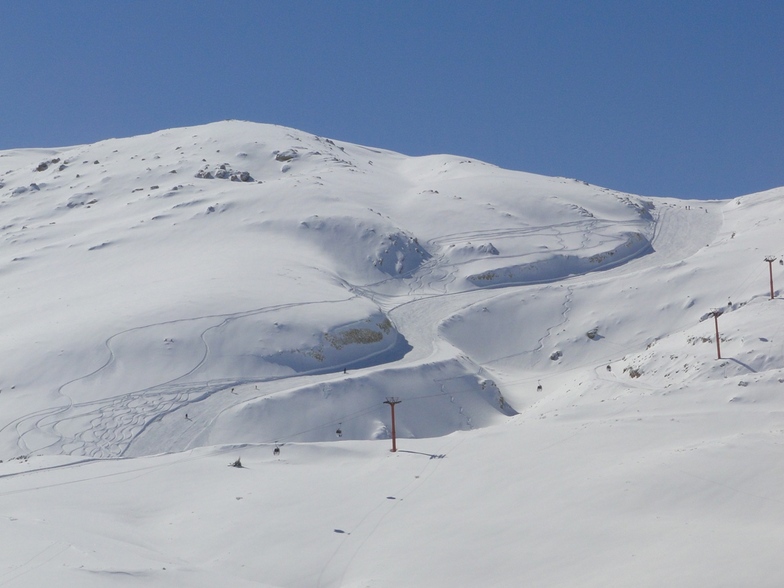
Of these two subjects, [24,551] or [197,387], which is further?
[197,387]

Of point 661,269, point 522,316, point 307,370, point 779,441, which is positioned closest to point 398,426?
point 307,370

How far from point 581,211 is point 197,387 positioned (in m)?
42.5

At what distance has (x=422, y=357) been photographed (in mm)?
48031

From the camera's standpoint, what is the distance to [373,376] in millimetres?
43500

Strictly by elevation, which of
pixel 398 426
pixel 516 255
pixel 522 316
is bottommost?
pixel 398 426

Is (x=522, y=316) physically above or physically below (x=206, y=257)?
below

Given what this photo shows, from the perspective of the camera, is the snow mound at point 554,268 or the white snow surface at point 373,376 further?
the snow mound at point 554,268

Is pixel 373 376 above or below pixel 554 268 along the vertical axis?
below

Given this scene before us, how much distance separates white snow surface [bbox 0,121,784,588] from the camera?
60.7 ft

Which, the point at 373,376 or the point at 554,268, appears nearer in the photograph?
the point at 373,376

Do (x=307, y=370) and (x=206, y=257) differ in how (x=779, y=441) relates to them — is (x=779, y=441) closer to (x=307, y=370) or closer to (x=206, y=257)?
(x=307, y=370)

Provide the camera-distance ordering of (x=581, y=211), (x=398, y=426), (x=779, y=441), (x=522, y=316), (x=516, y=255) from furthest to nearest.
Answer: (x=581, y=211) < (x=516, y=255) < (x=522, y=316) < (x=398, y=426) < (x=779, y=441)

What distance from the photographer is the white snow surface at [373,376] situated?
18516 mm

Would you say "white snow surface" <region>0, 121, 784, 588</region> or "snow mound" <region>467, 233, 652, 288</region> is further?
"snow mound" <region>467, 233, 652, 288</region>
